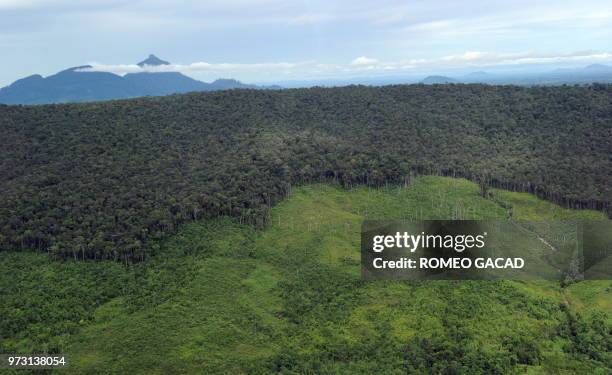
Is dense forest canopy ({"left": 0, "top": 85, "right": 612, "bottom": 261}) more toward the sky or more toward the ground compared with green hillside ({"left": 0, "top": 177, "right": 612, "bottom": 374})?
more toward the sky

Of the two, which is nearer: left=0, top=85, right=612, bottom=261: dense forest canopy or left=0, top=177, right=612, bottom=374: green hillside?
left=0, top=177, right=612, bottom=374: green hillside

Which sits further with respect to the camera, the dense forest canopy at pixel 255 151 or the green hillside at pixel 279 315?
the dense forest canopy at pixel 255 151

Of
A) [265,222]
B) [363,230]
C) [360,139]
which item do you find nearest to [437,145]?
[360,139]

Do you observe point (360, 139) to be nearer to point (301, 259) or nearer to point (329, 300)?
point (301, 259)

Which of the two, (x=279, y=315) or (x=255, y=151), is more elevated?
(x=255, y=151)

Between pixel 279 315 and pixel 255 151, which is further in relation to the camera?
pixel 255 151
